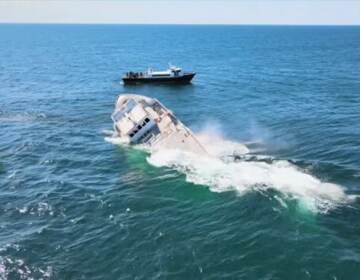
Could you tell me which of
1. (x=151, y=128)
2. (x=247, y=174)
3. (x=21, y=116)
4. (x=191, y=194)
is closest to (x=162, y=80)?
(x=21, y=116)

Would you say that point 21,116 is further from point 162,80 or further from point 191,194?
point 191,194

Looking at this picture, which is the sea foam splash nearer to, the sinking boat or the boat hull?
the sinking boat

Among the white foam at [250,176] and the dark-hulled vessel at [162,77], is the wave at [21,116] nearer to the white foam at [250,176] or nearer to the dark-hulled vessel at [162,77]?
the white foam at [250,176]

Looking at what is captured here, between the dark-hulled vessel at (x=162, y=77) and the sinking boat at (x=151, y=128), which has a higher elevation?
the sinking boat at (x=151, y=128)

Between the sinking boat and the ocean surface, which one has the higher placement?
the sinking boat

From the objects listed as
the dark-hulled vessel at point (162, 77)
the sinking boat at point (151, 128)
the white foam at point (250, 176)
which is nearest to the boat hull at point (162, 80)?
the dark-hulled vessel at point (162, 77)

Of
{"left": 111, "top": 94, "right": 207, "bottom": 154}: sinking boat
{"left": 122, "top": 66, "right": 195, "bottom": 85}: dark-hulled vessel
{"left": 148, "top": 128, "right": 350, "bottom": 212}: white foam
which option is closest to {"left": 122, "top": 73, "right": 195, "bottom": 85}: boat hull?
{"left": 122, "top": 66, "right": 195, "bottom": 85}: dark-hulled vessel
